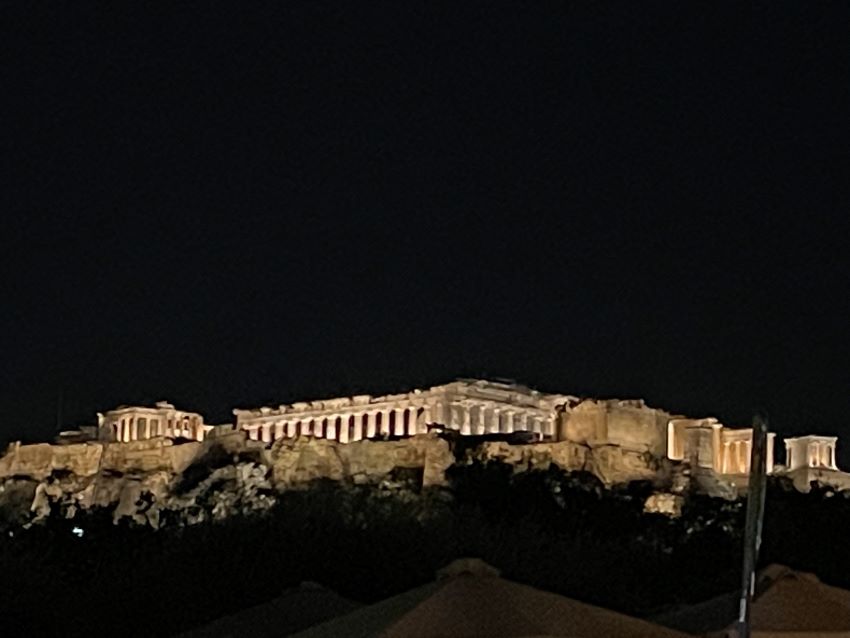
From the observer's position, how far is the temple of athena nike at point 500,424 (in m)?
72.2

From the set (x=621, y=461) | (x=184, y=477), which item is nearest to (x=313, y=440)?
(x=184, y=477)

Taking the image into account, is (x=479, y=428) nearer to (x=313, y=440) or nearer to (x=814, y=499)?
(x=313, y=440)

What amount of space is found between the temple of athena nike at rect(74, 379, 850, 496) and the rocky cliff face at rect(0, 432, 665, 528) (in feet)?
9.38

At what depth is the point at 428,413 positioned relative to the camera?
86.3m

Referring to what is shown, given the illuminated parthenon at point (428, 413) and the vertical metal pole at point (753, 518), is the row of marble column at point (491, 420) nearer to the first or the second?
the illuminated parthenon at point (428, 413)

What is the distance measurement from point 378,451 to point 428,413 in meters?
20.0

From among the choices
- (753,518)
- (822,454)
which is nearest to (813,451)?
(822,454)

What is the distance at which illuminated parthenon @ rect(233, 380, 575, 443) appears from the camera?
86188 mm

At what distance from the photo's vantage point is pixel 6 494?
7094 cm

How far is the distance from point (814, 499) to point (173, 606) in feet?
71.1

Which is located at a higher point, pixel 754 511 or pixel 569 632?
pixel 754 511

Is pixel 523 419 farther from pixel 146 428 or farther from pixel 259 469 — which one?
pixel 259 469

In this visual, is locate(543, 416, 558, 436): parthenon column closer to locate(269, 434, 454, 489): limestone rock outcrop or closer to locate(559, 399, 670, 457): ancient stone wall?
locate(559, 399, 670, 457): ancient stone wall

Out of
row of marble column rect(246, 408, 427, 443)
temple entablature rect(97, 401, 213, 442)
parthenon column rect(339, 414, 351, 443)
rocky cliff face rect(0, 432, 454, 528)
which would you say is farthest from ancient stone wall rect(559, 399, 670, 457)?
temple entablature rect(97, 401, 213, 442)
